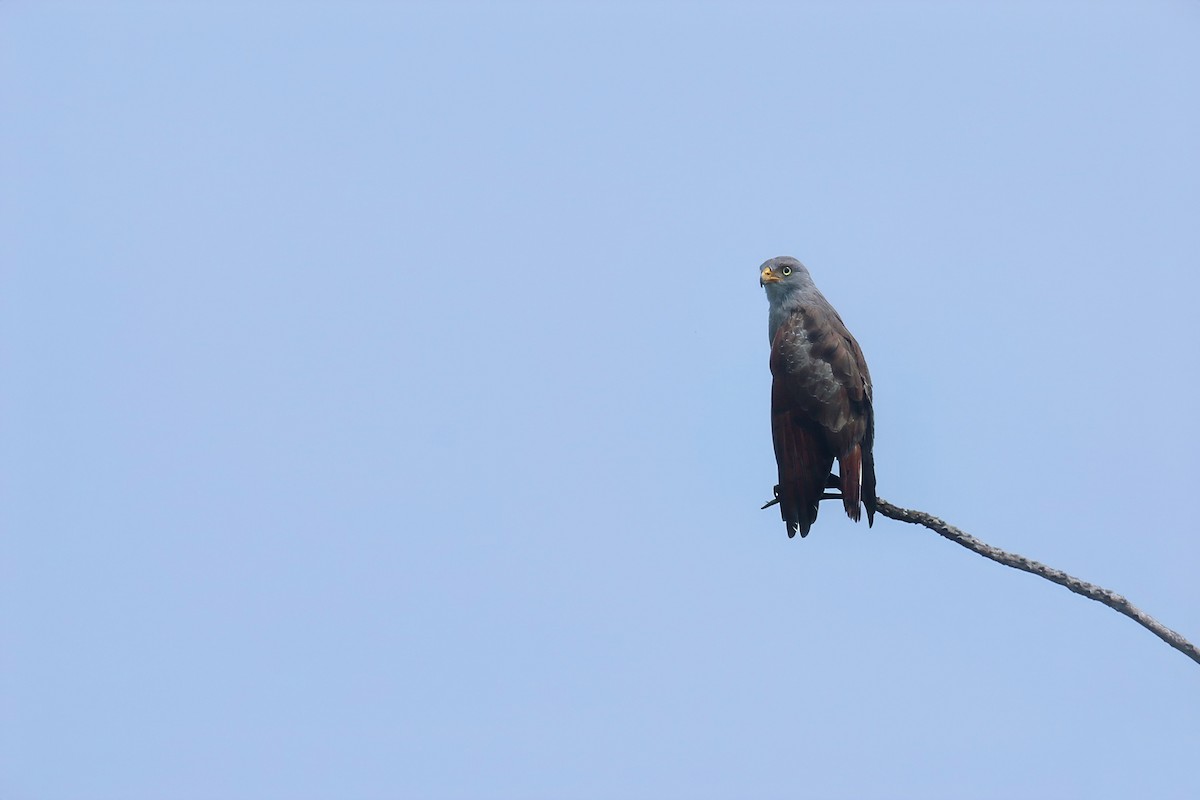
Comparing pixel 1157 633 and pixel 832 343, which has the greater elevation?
pixel 832 343

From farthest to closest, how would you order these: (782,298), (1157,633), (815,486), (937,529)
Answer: (782,298) → (815,486) → (937,529) → (1157,633)

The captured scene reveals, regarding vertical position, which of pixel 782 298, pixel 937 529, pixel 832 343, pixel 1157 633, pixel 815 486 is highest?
pixel 782 298

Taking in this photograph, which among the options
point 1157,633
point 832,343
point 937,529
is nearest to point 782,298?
point 832,343

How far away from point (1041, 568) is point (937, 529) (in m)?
0.74

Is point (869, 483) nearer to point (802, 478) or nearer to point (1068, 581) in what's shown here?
point (802, 478)

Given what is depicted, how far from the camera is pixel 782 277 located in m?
11.0

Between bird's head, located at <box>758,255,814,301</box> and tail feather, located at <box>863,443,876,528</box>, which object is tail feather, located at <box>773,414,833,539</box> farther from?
bird's head, located at <box>758,255,814,301</box>

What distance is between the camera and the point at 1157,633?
23.7ft

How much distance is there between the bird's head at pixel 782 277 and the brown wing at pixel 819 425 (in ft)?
3.27

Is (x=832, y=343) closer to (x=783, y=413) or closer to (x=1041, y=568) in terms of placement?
(x=783, y=413)

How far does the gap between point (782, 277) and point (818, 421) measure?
1.92 m

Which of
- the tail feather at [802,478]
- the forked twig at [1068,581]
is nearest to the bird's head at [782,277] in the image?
the tail feather at [802,478]

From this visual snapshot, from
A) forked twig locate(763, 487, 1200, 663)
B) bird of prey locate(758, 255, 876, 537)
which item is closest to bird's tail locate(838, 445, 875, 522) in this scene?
bird of prey locate(758, 255, 876, 537)

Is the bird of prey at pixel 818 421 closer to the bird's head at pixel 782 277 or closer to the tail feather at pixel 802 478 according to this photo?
the tail feather at pixel 802 478
